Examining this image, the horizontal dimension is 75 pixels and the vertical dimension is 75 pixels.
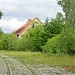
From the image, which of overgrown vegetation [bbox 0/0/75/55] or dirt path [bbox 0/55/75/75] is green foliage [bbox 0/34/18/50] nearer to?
overgrown vegetation [bbox 0/0/75/55]

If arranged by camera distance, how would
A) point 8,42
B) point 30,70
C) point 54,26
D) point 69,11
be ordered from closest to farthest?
point 30,70 → point 69,11 → point 54,26 → point 8,42

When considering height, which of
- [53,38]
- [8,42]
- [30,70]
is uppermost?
[8,42]

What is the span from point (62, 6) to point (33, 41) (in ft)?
104

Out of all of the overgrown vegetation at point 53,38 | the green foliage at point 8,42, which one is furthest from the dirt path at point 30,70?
the green foliage at point 8,42

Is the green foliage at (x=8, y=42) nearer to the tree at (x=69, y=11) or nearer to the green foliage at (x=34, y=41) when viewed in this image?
the green foliage at (x=34, y=41)

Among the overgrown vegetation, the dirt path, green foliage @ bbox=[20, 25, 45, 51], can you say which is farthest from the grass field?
green foliage @ bbox=[20, 25, 45, 51]

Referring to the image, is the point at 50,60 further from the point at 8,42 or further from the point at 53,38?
the point at 8,42

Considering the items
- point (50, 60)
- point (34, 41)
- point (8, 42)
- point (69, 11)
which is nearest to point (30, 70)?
point (50, 60)

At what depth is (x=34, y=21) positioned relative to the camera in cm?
13412

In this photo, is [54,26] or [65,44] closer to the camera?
[65,44]

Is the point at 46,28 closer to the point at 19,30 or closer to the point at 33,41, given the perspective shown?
the point at 33,41

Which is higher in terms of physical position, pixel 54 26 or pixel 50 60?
pixel 54 26

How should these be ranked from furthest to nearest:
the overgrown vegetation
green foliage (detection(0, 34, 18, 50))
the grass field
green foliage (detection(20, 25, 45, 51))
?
green foliage (detection(0, 34, 18, 50))
green foliage (detection(20, 25, 45, 51))
the overgrown vegetation
the grass field

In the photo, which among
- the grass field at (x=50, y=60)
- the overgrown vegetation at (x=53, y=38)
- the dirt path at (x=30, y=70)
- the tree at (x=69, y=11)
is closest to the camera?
the dirt path at (x=30, y=70)
